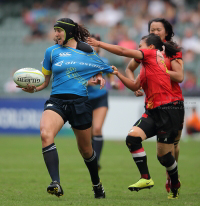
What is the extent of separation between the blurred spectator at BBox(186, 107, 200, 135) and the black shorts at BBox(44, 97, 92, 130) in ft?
33.1

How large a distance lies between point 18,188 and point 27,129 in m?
10.4

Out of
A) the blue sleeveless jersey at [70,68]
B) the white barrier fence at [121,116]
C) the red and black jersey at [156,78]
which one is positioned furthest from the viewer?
the white barrier fence at [121,116]

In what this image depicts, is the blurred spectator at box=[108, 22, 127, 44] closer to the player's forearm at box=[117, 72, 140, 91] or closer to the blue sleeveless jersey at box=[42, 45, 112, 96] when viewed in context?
the player's forearm at box=[117, 72, 140, 91]

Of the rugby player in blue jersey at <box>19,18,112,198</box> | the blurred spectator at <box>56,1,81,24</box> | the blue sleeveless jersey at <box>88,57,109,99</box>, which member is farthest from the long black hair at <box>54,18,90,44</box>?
the blurred spectator at <box>56,1,81,24</box>

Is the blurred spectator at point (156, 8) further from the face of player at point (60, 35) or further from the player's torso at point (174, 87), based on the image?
the face of player at point (60, 35)

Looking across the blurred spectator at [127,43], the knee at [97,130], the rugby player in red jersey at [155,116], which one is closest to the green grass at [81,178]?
the rugby player in red jersey at [155,116]

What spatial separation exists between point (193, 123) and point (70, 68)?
Result: 34.1 ft

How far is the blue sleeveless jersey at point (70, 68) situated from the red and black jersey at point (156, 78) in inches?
24.2

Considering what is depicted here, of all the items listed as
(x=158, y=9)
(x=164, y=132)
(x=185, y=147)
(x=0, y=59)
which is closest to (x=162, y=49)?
(x=164, y=132)

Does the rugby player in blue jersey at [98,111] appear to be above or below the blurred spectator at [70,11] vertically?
below

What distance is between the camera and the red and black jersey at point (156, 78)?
233 inches

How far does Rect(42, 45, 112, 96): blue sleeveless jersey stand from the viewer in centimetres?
576

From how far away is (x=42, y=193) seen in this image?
6375 millimetres

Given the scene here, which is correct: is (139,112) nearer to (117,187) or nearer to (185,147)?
(185,147)
